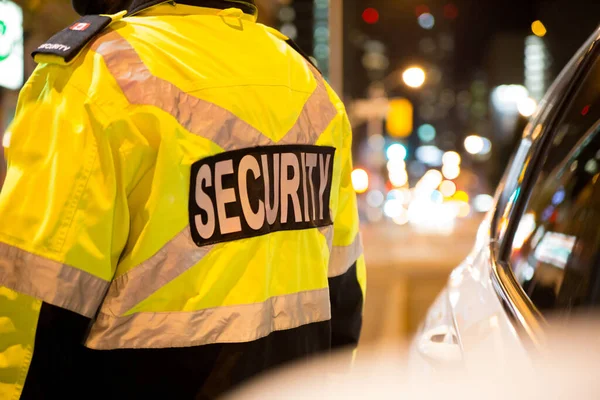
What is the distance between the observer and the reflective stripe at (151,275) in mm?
1533

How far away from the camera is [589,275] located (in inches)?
65.4

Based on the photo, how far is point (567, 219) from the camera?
6.23ft

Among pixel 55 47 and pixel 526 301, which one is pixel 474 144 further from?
pixel 55 47

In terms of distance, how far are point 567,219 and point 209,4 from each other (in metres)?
1.00

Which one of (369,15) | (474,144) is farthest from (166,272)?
(474,144)

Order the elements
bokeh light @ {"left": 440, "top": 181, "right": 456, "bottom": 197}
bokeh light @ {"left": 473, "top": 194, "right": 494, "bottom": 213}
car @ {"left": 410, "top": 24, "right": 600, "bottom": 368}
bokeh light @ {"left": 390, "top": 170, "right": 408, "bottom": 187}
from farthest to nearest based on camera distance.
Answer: bokeh light @ {"left": 440, "top": 181, "right": 456, "bottom": 197}, bokeh light @ {"left": 390, "top": 170, "right": 408, "bottom": 187}, bokeh light @ {"left": 473, "top": 194, "right": 494, "bottom": 213}, car @ {"left": 410, "top": 24, "right": 600, "bottom": 368}

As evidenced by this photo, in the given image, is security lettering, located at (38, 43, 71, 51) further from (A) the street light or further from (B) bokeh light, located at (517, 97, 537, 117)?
(B) bokeh light, located at (517, 97, 537, 117)

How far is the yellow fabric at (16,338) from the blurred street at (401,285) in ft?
13.2

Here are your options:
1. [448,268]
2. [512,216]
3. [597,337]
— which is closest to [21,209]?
[597,337]

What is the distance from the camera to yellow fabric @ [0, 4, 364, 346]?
1.46m

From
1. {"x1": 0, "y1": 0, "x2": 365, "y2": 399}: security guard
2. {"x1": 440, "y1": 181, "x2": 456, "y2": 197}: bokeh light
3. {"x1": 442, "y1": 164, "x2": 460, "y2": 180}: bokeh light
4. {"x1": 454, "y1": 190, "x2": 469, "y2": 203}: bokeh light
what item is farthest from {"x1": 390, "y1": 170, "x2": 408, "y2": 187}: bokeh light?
{"x1": 0, "y1": 0, "x2": 365, "y2": 399}: security guard

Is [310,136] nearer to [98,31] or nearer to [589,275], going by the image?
[98,31]

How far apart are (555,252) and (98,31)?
1.17 metres

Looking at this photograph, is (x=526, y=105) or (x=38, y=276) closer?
(x=38, y=276)
